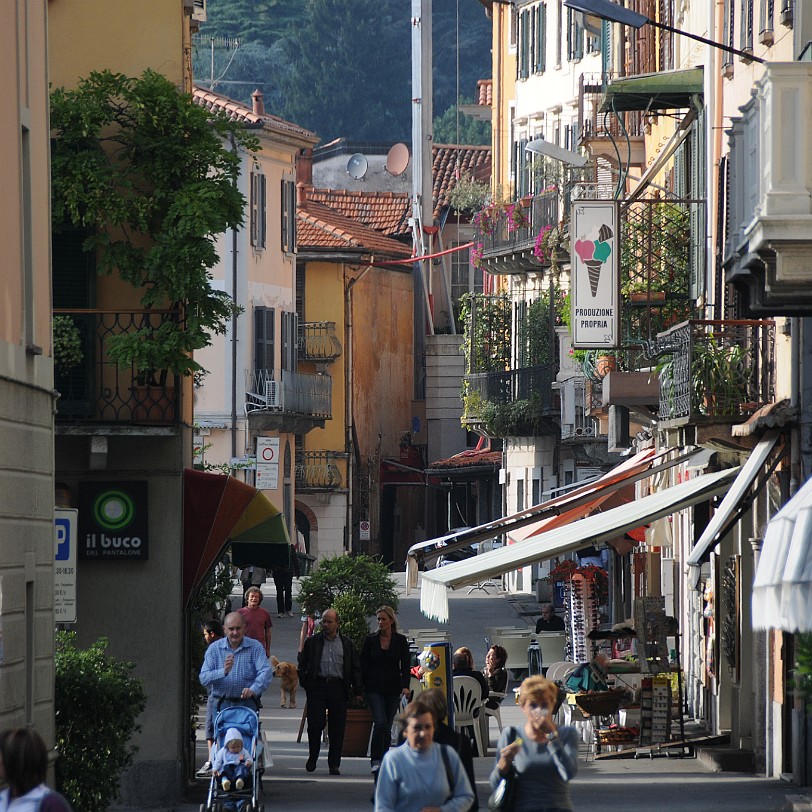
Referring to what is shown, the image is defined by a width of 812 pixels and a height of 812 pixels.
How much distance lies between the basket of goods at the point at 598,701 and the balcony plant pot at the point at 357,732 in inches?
80.3

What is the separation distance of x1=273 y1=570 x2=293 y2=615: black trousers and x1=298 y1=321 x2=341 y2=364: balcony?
19.9 metres

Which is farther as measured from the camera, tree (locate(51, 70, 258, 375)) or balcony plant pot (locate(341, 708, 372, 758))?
balcony plant pot (locate(341, 708, 372, 758))

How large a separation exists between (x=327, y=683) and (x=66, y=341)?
4002 mm

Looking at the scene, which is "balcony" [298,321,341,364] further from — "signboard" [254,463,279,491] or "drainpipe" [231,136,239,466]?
"signboard" [254,463,279,491]

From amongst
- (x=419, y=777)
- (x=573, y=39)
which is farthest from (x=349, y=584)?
(x=573, y=39)

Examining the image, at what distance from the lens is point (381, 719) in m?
18.3

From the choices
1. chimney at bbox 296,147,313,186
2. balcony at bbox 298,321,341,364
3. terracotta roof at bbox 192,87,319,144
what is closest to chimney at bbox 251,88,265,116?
terracotta roof at bbox 192,87,319,144

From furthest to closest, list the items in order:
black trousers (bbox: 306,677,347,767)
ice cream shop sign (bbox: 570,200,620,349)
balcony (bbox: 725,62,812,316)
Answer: ice cream shop sign (bbox: 570,200,620,349), black trousers (bbox: 306,677,347,767), balcony (bbox: 725,62,812,316)

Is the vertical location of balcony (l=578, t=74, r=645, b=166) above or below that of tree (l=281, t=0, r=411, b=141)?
below

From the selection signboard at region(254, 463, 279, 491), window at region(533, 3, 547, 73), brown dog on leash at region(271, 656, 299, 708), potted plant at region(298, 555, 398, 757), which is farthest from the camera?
window at region(533, 3, 547, 73)

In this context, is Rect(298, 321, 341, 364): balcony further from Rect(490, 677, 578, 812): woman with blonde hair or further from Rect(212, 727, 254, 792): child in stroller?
Rect(490, 677, 578, 812): woman with blonde hair

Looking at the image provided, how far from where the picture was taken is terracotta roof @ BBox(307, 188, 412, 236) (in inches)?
2675

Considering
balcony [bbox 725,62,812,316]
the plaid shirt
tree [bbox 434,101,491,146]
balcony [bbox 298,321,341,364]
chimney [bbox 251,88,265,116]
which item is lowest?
the plaid shirt

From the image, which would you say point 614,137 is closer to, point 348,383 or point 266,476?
point 266,476
